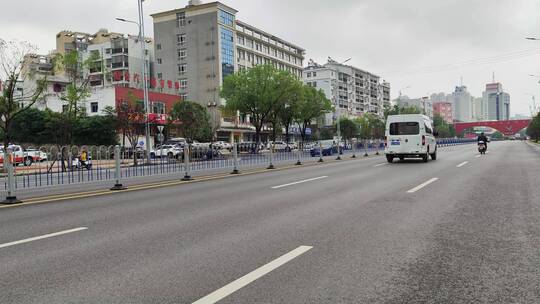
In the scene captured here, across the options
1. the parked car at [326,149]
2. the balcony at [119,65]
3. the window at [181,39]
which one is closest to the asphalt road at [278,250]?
the parked car at [326,149]

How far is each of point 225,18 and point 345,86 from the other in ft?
153

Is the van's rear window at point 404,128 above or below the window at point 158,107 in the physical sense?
below

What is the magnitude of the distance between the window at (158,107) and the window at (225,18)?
698 inches

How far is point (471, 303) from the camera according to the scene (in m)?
3.32

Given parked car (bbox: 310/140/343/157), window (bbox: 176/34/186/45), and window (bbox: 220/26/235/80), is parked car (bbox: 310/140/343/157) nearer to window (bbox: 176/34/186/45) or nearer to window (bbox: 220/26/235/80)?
window (bbox: 220/26/235/80)

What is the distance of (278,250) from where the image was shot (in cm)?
484

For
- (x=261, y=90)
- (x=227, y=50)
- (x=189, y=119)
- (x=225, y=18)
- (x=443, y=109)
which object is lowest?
(x=189, y=119)

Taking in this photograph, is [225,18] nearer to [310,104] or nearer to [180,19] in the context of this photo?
[180,19]

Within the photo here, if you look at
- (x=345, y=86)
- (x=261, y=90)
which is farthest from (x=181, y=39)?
(x=345, y=86)

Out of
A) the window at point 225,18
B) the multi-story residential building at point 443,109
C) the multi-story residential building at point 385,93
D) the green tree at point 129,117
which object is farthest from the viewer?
the multi-story residential building at point 443,109

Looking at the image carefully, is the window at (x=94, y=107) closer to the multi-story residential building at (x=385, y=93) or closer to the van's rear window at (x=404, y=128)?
the van's rear window at (x=404, y=128)

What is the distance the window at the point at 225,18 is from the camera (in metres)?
66.2

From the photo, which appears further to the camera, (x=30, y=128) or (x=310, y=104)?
(x=310, y=104)

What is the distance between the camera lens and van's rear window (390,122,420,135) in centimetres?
2061
